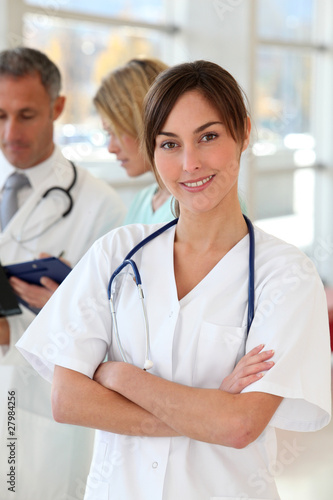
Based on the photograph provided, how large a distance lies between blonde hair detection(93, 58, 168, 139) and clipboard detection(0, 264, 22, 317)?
19.8 inches

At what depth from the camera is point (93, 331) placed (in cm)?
117

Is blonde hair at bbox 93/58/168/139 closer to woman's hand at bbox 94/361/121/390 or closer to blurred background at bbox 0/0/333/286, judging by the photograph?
blurred background at bbox 0/0/333/286

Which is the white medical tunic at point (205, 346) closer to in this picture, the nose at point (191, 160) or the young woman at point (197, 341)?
the young woman at point (197, 341)

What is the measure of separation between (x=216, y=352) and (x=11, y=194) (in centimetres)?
92

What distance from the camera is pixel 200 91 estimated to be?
111 centimetres

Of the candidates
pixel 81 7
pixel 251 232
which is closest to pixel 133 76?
pixel 251 232

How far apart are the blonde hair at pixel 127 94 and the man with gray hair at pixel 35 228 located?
0.17m

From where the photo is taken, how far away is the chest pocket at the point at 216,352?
3.60 ft

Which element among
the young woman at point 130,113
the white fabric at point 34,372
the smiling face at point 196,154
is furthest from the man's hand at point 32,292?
the smiling face at point 196,154

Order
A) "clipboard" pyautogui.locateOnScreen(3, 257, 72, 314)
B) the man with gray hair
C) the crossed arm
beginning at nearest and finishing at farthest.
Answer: the crossed arm < "clipboard" pyautogui.locateOnScreen(3, 257, 72, 314) < the man with gray hair

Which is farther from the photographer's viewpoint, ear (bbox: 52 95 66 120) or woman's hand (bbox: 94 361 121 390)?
ear (bbox: 52 95 66 120)

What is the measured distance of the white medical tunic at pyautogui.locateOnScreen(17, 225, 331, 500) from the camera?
1.07 meters

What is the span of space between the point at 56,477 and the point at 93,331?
0.69 m

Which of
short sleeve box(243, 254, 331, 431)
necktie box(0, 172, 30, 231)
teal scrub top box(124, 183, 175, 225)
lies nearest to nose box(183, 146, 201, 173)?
short sleeve box(243, 254, 331, 431)
